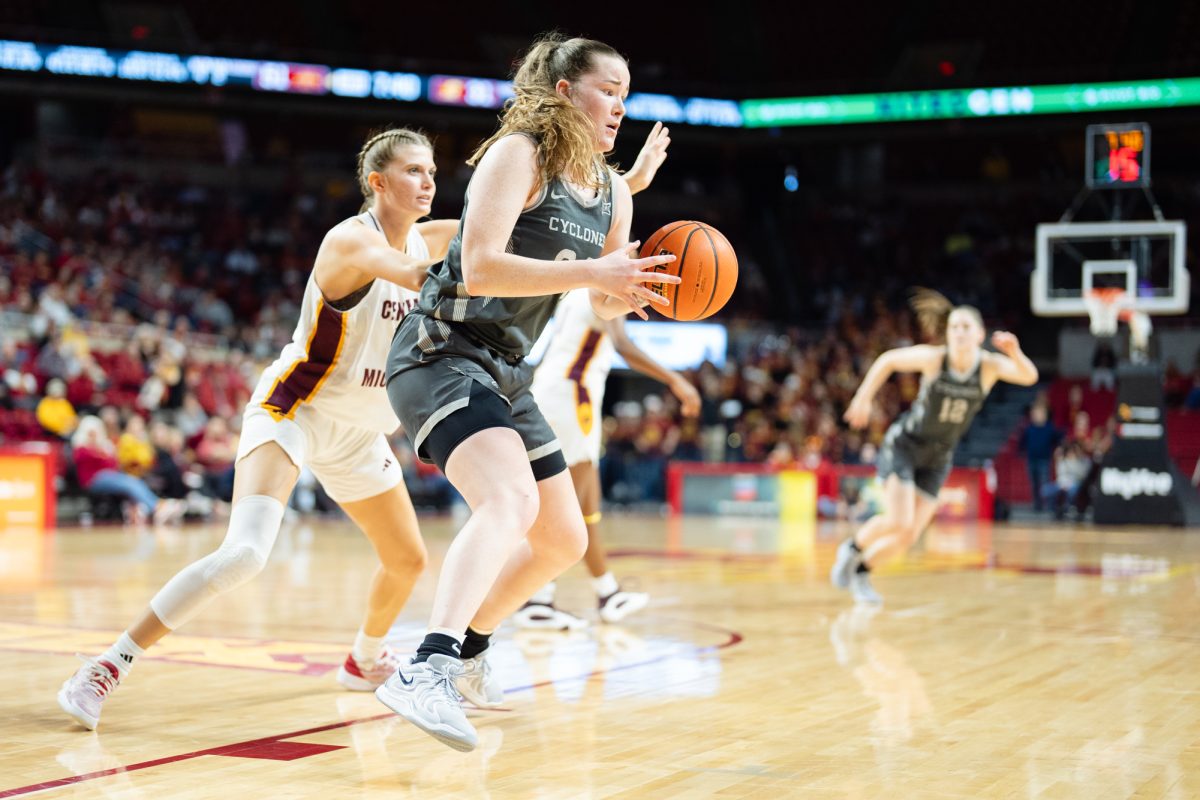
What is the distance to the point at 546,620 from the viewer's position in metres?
7.00

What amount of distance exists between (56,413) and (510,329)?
512 inches

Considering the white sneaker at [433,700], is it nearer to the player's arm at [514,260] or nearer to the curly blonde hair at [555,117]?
the player's arm at [514,260]

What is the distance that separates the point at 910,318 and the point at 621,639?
1973 centimetres

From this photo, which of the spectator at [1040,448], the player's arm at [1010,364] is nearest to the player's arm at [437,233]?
the player's arm at [1010,364]

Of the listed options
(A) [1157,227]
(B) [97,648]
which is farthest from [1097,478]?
(B) [97,648]

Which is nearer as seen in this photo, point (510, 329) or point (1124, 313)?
point (510, 329)

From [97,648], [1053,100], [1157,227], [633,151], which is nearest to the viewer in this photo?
[97,648]

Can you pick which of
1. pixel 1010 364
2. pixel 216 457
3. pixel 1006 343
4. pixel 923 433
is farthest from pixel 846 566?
pixel 216 457

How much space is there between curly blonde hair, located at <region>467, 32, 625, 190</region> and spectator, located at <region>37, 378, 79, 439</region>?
1289 cm

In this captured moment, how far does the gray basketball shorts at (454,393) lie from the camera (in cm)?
373

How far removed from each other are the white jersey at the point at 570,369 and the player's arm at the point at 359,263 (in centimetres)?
308

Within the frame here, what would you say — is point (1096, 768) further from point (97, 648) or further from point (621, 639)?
point (97, 648)

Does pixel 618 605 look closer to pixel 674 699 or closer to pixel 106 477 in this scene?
pixel 674 699

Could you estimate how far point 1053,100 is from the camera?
24656mm
